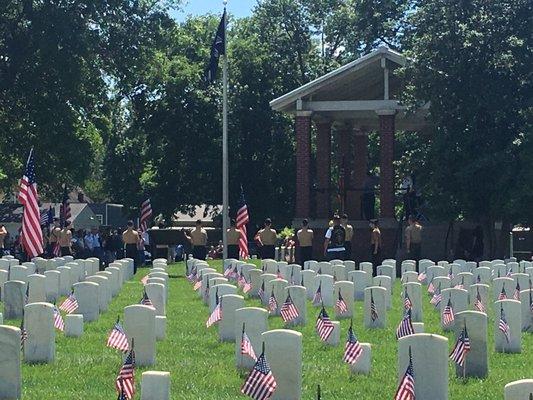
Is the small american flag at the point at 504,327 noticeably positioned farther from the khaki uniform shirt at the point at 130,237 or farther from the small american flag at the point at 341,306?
the khaki uniform shirt at the point at 130,237

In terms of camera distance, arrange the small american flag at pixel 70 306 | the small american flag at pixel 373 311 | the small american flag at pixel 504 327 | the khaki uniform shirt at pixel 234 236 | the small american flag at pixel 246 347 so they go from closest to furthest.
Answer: the small american flag at pixel 246 347, the small american flag at pixel 504 327, the small american flag at pixel 373 311, the small american flag at pixel 70 306, the khaki uniform shirt at pixel 234 236

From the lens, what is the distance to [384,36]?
2245 inches

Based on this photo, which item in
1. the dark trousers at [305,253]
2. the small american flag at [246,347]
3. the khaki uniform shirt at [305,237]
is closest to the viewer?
the small american flag at [246,347]

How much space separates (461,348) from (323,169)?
89.0ft

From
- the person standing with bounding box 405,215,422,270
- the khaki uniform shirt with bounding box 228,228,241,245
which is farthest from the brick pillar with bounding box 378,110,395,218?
the khaki uniform shirt with bounding box 228,228,241,245

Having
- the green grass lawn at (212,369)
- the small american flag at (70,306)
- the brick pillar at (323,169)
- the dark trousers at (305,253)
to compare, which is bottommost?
the green grass lawn at (212,369)

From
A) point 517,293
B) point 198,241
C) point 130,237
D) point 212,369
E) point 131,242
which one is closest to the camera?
point 212,369

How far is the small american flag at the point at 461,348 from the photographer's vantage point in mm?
13000

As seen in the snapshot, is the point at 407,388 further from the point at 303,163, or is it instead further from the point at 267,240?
the point at 303,163

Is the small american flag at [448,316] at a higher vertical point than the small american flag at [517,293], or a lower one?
lower

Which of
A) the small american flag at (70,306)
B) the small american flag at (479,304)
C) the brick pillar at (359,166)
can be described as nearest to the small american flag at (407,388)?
the small american flag at (479,304)

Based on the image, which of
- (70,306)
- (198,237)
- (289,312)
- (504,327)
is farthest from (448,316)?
(198,237)

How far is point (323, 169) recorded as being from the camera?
40.0 meters

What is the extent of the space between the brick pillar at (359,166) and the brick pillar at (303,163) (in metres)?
3.63
